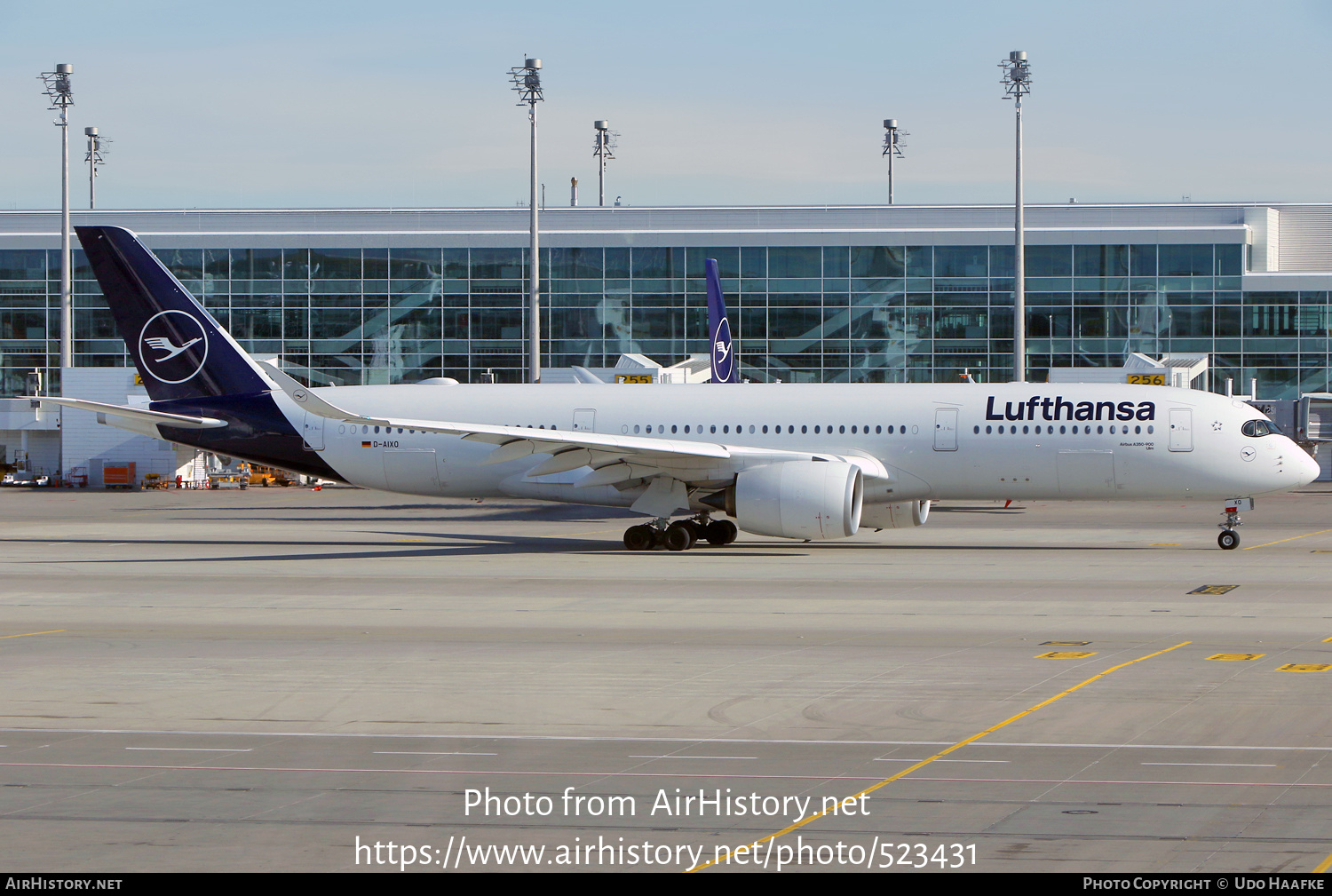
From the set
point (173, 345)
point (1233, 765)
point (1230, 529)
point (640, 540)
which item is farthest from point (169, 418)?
point (1233, 765)

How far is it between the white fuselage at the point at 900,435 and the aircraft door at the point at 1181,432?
0.08ft

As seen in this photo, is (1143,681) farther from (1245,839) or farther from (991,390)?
(991,390)

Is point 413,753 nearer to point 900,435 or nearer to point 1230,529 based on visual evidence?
point 900,435

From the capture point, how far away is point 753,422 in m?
33.8

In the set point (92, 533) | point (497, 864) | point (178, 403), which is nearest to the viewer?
point (497, 864)

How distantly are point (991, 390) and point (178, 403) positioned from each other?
65.4 feet

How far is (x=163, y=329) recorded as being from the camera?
118 feet

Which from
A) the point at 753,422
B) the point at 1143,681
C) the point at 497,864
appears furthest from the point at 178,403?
the point at 497,864

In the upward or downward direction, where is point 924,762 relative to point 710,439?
downward

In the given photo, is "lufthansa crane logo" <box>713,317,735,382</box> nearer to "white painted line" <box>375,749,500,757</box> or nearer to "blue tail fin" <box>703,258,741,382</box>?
"blue tail fin" <box>703,258,741,382</box>

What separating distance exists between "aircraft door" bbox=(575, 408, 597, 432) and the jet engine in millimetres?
5218

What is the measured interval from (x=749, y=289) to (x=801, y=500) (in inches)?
1819

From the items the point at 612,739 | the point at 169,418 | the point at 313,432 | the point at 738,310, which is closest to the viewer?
the point at 612,739

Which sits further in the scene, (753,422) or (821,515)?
(753,422)
